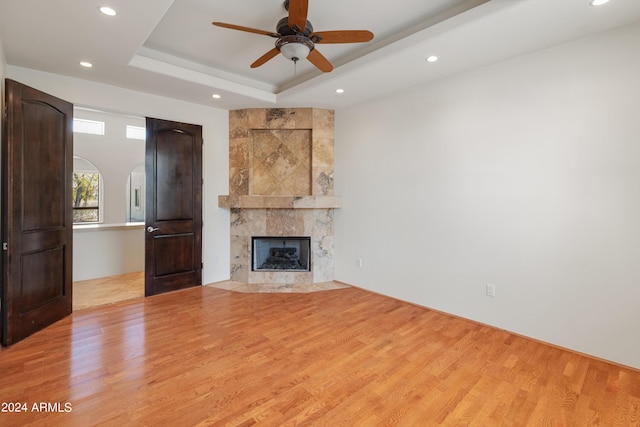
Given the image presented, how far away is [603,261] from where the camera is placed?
2467 mm

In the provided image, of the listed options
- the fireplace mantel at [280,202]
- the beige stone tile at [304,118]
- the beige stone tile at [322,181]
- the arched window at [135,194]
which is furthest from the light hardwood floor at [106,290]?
the beige stone tile at [304,118]

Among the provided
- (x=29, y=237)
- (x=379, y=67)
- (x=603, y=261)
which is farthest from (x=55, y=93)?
(x=603, y=261)

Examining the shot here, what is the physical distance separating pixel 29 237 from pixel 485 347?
4.43 meters

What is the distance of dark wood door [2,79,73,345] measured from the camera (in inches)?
104

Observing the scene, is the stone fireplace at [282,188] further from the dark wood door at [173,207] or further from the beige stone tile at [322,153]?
the dark wood door at [173,207]

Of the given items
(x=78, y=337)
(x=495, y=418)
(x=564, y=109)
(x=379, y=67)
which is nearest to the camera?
(x=495, y=418)

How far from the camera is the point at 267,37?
2979 millimetres

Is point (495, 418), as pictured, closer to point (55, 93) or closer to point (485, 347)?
point (485, 347)

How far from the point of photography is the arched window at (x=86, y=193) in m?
5.68

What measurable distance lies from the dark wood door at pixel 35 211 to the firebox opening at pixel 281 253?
2.37 meters

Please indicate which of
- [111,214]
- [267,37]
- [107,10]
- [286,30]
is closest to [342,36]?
[286,30]

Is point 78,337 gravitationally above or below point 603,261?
below

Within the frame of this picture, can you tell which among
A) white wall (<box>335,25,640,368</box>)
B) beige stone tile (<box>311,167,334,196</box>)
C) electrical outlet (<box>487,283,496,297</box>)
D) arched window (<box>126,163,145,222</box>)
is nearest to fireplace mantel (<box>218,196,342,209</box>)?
beige stone tile (<box>311,167,334,196</box>)

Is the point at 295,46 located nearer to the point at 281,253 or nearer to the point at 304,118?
the point at 304,118
